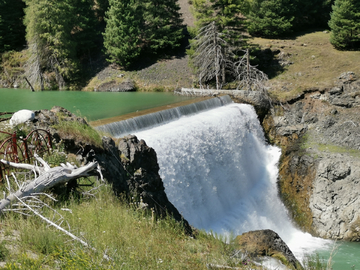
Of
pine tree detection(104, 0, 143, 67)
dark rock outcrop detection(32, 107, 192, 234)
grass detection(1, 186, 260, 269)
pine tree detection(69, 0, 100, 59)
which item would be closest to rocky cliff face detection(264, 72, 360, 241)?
dark rock outcrop detection(32, 107, 192, 234)

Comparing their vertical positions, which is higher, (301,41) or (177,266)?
(301,41)

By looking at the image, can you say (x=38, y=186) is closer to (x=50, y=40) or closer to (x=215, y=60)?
(x=215, y=60)

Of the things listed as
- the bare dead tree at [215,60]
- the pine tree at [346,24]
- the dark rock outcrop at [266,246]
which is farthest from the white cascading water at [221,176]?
the pine tree at [346,24]

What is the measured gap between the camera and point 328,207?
11.8 metres

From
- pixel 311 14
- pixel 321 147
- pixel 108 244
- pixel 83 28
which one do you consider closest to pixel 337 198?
pixel 321 147

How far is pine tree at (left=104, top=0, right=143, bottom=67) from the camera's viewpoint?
28875 millimetres

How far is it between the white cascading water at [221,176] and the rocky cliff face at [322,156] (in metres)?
0.69

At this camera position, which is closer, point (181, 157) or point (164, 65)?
point (181, 157)

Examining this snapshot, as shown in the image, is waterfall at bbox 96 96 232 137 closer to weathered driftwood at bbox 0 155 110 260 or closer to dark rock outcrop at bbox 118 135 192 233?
dark rock outcrop at bbox 118 135 192 233

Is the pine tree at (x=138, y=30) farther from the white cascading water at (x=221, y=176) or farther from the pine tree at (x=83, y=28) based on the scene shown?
the white cascading water at (x=221, y=176)

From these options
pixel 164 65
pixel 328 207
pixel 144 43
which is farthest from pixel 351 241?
pixel 144 43

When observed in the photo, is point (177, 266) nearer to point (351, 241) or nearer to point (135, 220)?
point (135, 220)

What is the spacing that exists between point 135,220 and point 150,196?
335 cm

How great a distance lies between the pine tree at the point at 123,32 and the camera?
28875 millimetres
